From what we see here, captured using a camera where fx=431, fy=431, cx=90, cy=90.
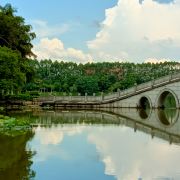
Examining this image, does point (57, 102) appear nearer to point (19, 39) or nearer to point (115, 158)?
point (19, 39)

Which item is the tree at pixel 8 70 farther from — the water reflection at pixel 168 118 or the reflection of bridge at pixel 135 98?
the reflection of bridge at pixel 135 98

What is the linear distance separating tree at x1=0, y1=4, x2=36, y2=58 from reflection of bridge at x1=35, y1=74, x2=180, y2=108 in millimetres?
6797

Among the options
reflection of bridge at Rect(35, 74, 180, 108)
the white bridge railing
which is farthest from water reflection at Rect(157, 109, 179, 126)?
the white bridge railing

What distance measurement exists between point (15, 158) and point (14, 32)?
2638 cm

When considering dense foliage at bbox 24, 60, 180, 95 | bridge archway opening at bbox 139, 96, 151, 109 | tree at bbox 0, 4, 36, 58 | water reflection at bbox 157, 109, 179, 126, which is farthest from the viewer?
dense foliage at bbox 24, 60, 180, 95

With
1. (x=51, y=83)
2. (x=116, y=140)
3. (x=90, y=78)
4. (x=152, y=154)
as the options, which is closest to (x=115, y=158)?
(x=152, y=154)

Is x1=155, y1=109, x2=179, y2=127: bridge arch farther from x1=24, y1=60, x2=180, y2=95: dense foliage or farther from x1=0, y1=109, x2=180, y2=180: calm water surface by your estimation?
x1=24, y1=60, x2=180, y2=95: dense foliage

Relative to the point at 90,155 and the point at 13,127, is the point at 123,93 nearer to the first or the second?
the point at 13,127

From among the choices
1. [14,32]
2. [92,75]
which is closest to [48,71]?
[92,75]

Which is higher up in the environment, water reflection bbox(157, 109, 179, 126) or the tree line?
the tree line

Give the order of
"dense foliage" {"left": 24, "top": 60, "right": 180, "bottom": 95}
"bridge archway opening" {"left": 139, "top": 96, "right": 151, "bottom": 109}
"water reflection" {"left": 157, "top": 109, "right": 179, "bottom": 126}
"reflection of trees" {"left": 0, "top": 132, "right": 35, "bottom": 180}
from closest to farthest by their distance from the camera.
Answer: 1. "reflection of trees" {"left": 0, "top": 132, "right": 35, "bottom": 180}
2. "water reflection" {"left": 157, "top": 109, "right": 179, "bottom": 126}
3. "bridge archway opening" {"left": 139, "top": 96, "right": 151, "bottom": 109}
4. "dense foliage" {"left": 24, "top": 60, "right": 180, "bottom": 95}

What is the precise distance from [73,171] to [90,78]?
52.0 metres

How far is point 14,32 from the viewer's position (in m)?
37.8

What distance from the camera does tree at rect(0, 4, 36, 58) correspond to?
1466 inches
